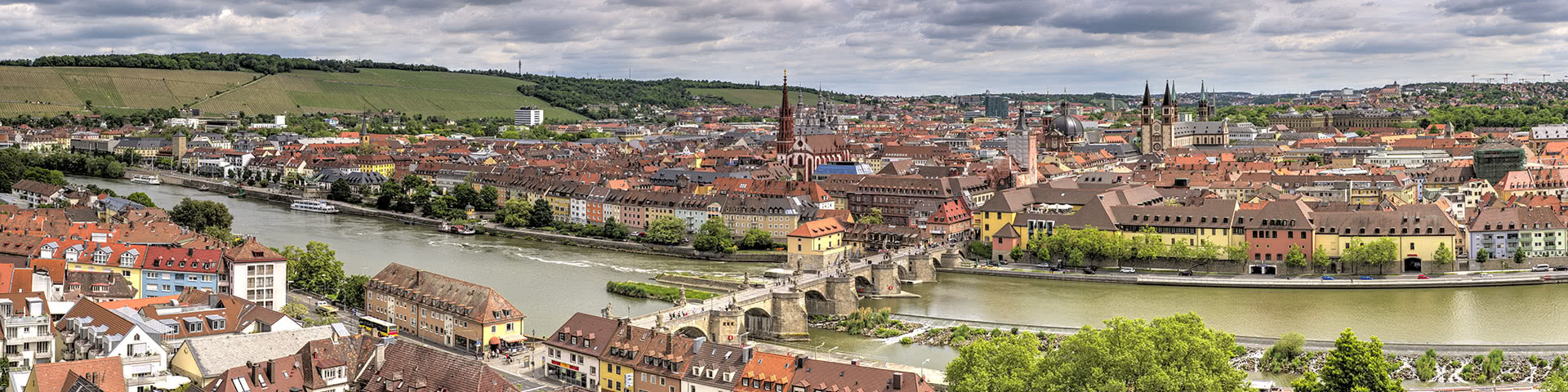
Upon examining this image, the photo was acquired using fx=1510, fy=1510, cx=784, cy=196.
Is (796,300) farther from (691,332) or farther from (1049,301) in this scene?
(1049,301)

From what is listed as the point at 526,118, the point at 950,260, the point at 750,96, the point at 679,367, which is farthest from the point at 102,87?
the point at 679,367

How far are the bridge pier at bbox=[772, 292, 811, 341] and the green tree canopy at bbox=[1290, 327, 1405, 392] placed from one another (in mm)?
12478

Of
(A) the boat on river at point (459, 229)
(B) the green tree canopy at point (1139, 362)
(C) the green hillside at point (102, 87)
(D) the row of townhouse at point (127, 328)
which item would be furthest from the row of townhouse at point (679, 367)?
(C) the green hillside at point (102, 87)

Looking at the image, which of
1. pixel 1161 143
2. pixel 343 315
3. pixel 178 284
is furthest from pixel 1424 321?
pixel 1161 143

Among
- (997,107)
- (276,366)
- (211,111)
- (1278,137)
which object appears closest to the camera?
(276,366)

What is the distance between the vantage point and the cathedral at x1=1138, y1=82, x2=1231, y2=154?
3319 inches

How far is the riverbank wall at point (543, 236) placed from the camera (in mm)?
46250

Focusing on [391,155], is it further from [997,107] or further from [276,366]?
[997,107]

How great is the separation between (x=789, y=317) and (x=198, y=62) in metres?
108

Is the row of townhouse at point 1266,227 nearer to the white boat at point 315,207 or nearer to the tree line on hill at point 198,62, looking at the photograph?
the white boat at point 315,207

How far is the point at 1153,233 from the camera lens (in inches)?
1656

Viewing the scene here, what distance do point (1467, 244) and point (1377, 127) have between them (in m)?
61.1

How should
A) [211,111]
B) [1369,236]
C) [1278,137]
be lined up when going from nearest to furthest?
[1369,236], [1278,137], [211,111]

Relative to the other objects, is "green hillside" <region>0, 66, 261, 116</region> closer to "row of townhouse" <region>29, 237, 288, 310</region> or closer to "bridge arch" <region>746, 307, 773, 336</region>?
"row of townhouse" <region>29, 237, 288, 310</region>
